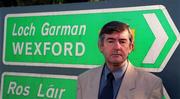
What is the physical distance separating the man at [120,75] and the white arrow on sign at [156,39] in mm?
383

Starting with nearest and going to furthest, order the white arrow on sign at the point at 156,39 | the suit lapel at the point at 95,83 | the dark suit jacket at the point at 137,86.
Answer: the dark suit jacket at the point at 137,86, the suit lapel at the point at 95,83, the white arrow on sign at the point at 156,39

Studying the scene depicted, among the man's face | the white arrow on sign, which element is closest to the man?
the man's face

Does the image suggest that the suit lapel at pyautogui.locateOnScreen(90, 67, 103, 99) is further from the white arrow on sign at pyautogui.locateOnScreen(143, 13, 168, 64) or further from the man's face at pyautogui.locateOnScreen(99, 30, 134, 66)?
the white arrow on sign at pyautogui.locateOnScreen(143, 13, 168, 64)

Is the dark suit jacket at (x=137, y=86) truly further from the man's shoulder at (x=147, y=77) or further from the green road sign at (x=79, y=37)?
the green road sign at (x=79, y=37)

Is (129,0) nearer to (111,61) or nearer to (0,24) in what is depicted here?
(111,61)

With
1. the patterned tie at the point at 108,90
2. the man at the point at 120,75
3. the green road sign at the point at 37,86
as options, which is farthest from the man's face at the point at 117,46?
the green road sign at the point at 37,86

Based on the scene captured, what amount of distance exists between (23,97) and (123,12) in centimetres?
119

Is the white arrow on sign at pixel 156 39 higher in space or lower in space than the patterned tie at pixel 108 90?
higher

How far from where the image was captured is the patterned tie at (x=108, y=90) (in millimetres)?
2578

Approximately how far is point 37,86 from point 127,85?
4.04 feet

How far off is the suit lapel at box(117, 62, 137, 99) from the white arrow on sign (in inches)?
16.9

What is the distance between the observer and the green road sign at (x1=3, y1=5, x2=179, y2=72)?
2.94m

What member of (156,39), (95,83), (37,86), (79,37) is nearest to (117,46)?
(95,83)

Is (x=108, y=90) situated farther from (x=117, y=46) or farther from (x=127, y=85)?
(x=117, y=46)
